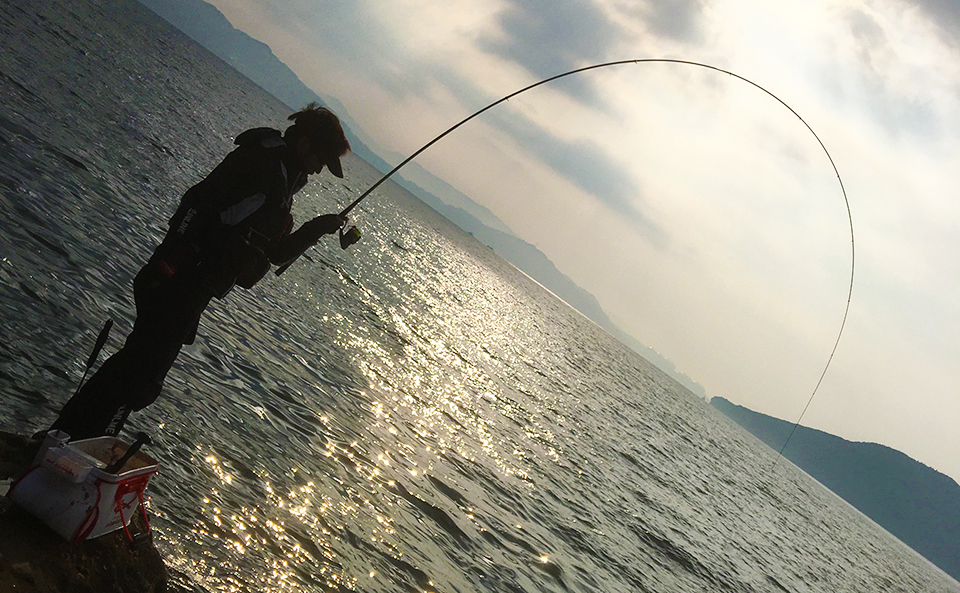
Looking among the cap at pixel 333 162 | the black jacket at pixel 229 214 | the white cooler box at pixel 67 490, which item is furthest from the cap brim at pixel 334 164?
the white cooler box at pixel 67 490

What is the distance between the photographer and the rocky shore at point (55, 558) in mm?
3879

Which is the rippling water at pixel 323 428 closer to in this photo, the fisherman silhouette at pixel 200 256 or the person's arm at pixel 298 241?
the fisherman silhouette at pixel 200 256

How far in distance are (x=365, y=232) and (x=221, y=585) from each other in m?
51.3

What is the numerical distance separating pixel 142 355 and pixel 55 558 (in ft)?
4.95

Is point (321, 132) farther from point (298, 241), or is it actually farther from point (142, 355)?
point (142, 355)

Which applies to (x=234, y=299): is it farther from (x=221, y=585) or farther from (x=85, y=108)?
(x=85, y=108)

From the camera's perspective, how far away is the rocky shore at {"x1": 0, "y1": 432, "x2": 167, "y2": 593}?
12.7 feet

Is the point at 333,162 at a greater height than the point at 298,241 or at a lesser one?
greater

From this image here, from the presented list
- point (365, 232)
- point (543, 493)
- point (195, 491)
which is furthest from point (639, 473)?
point (365, 232)

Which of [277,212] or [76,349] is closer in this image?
[277,212]

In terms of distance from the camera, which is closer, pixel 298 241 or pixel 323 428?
pixel 298 241

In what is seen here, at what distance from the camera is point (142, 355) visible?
195 inches

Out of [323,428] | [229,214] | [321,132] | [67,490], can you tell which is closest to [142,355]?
[67,490]

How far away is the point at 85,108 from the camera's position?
27.6 meters
